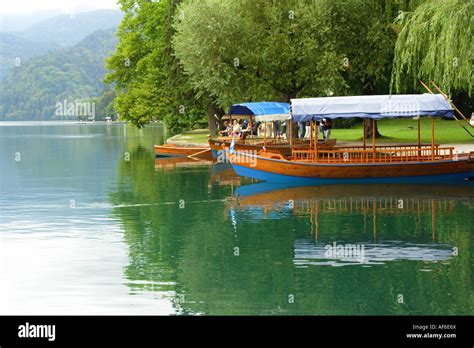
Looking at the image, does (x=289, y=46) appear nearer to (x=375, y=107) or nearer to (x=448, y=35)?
(x=375, y=107)

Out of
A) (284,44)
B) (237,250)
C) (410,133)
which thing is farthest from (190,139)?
(237,250)

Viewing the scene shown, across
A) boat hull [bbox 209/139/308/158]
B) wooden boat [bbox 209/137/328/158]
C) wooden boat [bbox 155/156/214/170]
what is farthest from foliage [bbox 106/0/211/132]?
wooden boat [bbox 209/137/328/158]

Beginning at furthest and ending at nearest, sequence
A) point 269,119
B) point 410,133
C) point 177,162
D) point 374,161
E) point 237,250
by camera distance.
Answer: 1. point 410,133
2. point 177,162
3. point 269,119
4. point 374,161
5. point 237,250

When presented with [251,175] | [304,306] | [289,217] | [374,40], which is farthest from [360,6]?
[304,306]

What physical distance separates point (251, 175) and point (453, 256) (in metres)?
18.8

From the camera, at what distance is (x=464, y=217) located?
25328 millimetres

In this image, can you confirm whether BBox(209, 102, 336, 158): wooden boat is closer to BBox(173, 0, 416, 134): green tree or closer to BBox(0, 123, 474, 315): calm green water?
BBox(173, 0, 416, 134): green tree

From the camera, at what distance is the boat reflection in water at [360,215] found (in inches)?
773

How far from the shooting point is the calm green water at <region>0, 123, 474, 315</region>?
607 inches

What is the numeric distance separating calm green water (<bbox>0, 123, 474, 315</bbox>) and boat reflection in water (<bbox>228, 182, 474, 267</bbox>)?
0.05 meters

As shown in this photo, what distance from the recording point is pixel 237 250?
2052 cm

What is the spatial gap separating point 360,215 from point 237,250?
6.56m

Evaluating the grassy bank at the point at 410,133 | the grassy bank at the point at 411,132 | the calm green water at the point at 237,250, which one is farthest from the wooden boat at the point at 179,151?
the calm green water at the point at 237,250

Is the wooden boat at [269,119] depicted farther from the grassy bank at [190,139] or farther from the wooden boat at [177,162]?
the grassy bank at [190,139]
